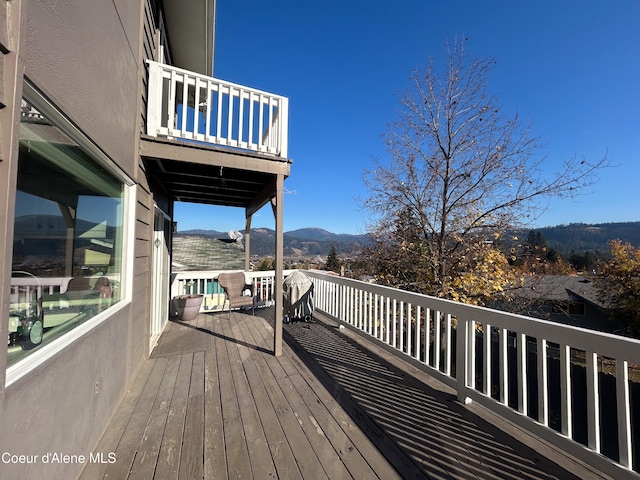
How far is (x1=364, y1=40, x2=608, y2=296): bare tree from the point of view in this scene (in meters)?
6.18

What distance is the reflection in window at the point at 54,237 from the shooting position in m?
1.14

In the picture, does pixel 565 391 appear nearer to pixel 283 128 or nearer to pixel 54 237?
pixel 54 237

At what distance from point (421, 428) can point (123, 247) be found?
9.77 feet

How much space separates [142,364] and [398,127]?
7.17 m

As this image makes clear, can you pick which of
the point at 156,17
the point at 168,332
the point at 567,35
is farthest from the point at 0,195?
the point at 567,35

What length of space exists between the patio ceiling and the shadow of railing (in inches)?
99.2

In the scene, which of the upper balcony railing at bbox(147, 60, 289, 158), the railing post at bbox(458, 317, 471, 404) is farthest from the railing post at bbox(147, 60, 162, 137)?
the railing post at bbox(458, 317, 471, 404)

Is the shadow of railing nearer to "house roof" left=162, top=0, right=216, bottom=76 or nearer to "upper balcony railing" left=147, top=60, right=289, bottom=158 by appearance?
"upper balcony railing" left=147, top=60, right=289, bottom=158

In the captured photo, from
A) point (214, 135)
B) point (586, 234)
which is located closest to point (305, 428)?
point (214, 135)

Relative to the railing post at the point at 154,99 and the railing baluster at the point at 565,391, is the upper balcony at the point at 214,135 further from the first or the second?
the railing baluster at the point at 565,391

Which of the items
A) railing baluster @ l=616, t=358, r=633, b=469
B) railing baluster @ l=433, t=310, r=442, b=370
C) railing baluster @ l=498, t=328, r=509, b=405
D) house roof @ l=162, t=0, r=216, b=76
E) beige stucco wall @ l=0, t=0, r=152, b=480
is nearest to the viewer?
beige stucco wall @ l=0, t=0, r=152, b=480

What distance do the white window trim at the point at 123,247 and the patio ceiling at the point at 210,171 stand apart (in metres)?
0.66

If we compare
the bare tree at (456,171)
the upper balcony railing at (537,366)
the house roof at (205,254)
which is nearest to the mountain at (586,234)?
the bare tree at (456,171)

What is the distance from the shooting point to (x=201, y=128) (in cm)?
343
